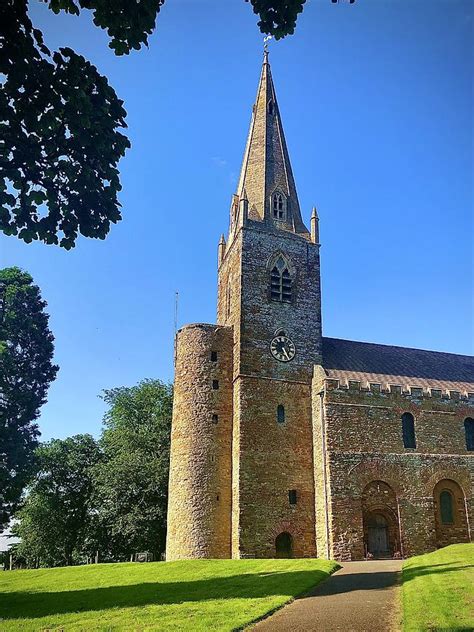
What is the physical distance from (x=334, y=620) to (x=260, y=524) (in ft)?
53.8

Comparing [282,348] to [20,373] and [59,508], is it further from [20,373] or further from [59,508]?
[59,508]

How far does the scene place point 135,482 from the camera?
120ft

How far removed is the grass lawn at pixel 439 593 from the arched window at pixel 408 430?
28.2 ft

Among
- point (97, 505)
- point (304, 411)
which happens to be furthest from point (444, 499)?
point (97, 505)

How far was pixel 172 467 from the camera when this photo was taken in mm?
29891

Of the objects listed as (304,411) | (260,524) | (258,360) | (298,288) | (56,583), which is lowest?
(56,583)

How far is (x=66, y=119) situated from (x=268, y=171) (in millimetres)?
29279

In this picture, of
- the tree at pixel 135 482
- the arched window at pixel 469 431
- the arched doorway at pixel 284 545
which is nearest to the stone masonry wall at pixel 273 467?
the arched doorway at pixel 284 545

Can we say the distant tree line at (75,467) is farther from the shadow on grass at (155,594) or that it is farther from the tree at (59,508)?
the shadow on grass at (155,594)

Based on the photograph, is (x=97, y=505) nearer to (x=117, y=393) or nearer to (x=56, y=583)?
(x=117, y=393)

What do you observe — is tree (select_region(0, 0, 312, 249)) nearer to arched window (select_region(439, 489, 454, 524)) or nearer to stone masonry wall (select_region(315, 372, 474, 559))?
stone masonry wall (select_region(315, 372, 474, 559))

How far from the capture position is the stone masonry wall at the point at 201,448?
28.0 meters

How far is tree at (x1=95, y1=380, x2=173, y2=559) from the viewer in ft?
118

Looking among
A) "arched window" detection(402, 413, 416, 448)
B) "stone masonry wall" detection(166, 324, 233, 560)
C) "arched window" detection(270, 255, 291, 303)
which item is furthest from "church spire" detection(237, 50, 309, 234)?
"arched window" detection(402, 413, 416, 448)
